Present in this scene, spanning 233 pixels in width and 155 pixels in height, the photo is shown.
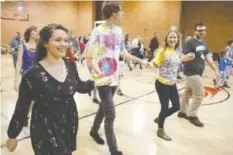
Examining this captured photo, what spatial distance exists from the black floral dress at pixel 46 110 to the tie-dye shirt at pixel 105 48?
0.98m

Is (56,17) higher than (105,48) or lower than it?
higher

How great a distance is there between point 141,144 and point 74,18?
19.9 metres

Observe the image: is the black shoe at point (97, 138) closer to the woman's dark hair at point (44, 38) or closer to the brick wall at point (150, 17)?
the woman's dark hair at point (44, 38)

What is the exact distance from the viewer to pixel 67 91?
5.30ft

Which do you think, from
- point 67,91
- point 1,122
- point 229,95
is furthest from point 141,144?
point 229,95

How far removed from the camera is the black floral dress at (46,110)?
155 cm

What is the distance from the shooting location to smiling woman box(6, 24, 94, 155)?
1551mm

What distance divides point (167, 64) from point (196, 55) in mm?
870

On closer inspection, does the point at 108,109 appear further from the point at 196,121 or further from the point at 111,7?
the point at 196,121

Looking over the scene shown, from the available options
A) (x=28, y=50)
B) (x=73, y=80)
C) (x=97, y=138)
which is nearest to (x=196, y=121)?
(x=97, y=138)

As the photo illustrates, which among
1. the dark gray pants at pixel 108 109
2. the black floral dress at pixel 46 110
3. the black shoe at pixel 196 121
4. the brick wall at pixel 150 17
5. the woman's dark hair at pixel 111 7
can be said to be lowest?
the black shoe at pixel 196 121

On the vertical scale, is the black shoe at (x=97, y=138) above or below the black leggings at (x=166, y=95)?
below

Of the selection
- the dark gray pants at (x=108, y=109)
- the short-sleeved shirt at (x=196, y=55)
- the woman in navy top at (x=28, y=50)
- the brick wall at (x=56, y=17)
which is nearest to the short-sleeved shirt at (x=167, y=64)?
the short-sleeved shirt at (x=196, y=55)

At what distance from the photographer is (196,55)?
386 cm
